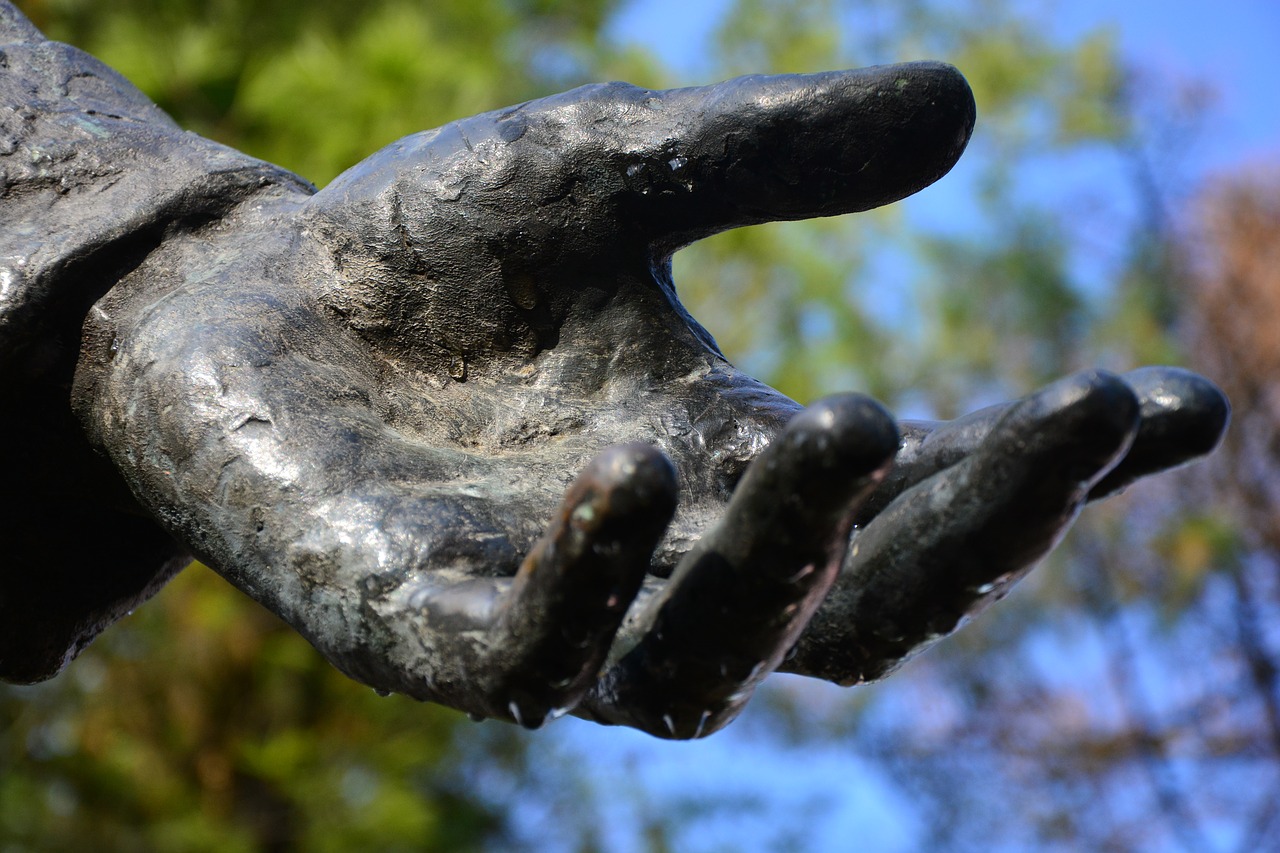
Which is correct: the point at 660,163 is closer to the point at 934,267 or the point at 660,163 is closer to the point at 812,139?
the point at 812,139

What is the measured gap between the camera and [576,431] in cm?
137

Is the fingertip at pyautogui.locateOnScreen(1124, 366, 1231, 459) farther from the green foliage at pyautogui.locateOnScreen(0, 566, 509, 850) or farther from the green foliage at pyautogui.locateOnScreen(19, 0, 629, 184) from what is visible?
the green foliage at pyautogui.locateOnScreen(0, 566, 509, 850)

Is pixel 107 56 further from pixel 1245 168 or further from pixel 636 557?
pixel 1245 168

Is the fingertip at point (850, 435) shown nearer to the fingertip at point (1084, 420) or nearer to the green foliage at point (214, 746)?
the fingertip at point (1084, 420)

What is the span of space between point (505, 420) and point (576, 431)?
0.24 ft

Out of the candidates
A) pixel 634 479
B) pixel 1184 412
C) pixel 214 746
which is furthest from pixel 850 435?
pixel 214 746

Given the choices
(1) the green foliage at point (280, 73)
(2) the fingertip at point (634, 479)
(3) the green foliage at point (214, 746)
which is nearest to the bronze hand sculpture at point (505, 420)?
(2) the fingertip at point (634, 479)

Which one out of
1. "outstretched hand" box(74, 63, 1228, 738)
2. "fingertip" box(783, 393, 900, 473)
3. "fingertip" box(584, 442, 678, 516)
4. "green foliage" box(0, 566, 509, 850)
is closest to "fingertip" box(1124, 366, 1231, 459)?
"outstretched hand" box(74, 63, 1228, 738)

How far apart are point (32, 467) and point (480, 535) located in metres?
0.66

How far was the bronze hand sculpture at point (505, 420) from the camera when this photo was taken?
89 cm

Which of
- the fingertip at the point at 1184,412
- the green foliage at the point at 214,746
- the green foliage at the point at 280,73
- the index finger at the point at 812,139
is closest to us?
the fingertip at the point at 1184,412

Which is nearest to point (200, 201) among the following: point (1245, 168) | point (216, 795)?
point (216, 795)

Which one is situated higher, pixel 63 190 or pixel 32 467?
pixel 63 190

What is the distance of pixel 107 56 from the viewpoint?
531 centimetres
